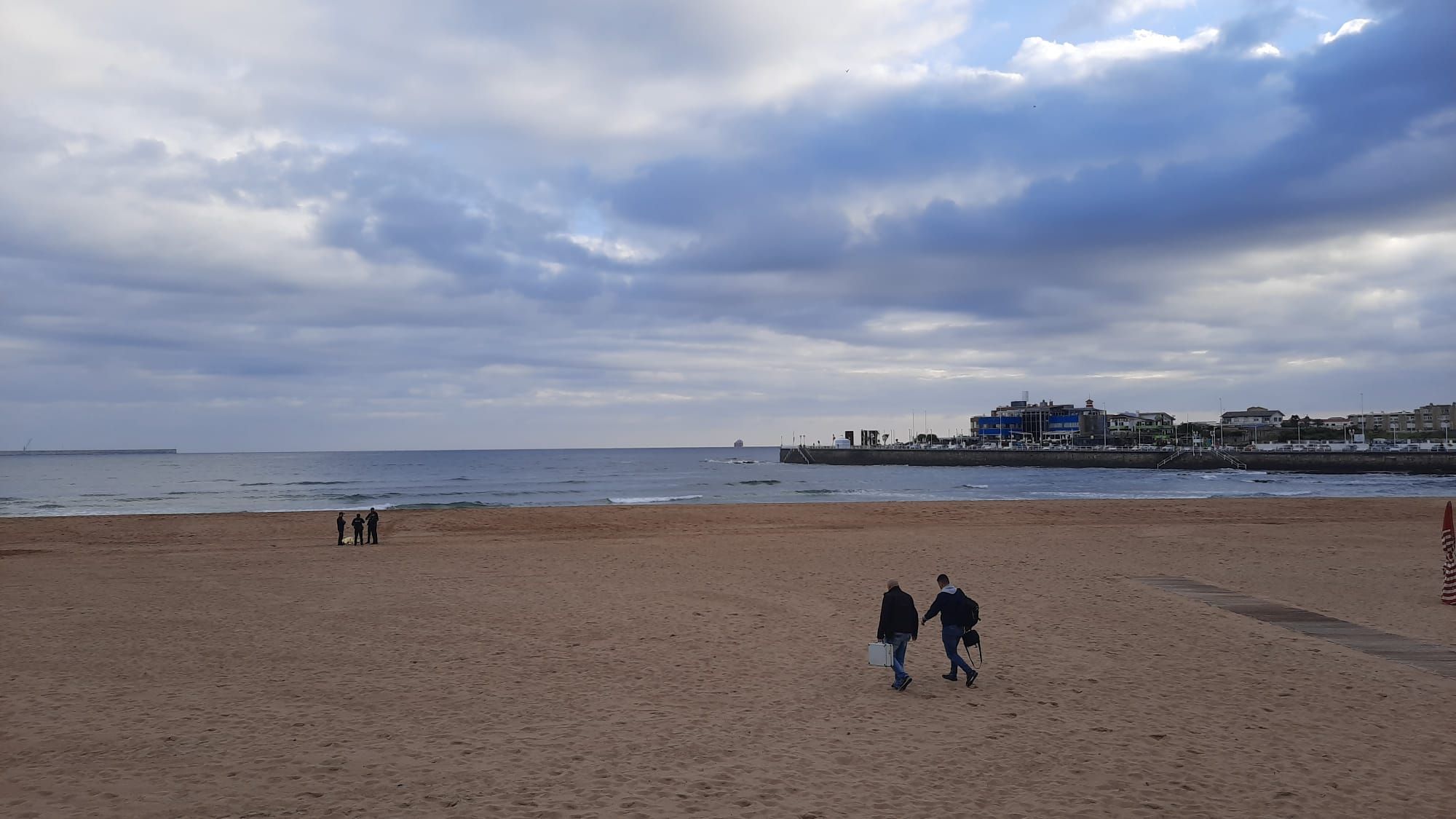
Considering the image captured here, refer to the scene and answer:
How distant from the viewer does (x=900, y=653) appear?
10828 mm

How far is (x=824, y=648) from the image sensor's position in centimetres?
1316

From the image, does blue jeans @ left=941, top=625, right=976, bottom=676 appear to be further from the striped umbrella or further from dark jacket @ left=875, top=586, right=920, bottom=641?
the striped umbrella

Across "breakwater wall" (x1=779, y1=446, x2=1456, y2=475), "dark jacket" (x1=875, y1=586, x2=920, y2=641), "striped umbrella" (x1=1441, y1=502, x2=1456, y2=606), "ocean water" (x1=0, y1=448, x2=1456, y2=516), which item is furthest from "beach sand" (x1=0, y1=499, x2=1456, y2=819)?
"breakwater wall" (x1=779, y1=446, x2=1456, y2=475)

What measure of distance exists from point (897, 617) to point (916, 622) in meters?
0.27

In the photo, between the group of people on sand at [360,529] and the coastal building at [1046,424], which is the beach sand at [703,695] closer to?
the group of people on sand at [360,529]

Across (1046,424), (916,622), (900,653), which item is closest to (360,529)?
(900,653)

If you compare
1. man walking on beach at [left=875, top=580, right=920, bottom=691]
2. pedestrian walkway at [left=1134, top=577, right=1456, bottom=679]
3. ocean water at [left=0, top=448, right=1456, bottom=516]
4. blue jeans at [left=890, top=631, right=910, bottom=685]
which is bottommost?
ocean water at [left=0, top=448, right=1456, bottom=516]

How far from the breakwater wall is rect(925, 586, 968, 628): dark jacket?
102m

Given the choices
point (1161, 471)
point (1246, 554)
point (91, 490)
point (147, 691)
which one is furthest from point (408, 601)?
point (1161, 471)

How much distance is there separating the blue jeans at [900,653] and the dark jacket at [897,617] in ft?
0.22

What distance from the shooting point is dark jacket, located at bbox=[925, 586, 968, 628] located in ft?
34.4

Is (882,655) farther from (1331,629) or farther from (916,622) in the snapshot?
(1331,629)

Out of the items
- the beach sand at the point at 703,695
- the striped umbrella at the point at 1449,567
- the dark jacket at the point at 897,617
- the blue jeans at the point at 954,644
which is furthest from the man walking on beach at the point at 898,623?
the striped umbrella at the point at 1449,567

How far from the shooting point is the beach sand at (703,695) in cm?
741
